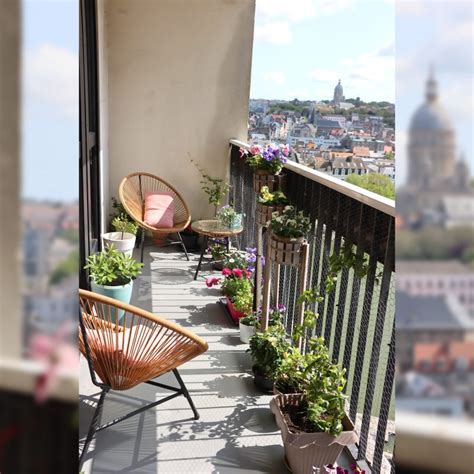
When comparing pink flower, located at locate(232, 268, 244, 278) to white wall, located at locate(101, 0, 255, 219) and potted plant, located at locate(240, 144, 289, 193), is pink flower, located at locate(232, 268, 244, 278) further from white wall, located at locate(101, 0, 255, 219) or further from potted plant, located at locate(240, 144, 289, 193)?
white wall, located at locate(101, 0, 255, 219)

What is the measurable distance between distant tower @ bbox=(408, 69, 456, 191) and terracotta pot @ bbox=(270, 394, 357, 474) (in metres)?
1.78

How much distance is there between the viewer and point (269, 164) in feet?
10.2

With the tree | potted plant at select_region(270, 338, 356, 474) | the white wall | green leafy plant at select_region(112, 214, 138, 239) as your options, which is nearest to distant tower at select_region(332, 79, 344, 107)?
the tree

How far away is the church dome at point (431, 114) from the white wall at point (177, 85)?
523 cm

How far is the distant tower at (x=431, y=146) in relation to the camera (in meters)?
0.42

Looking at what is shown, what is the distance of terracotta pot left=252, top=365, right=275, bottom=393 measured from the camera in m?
2.71

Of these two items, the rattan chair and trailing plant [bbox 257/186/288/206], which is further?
trailing plant [bbox 257/186/288/206]

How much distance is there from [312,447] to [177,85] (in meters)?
4.34

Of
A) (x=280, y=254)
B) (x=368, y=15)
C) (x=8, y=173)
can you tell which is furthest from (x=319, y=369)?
(x=8, y=173)

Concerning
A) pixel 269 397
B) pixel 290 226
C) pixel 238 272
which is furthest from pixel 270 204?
pixel 269 397

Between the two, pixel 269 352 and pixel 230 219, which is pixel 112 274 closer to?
pixel 269 352

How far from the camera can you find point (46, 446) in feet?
1.56

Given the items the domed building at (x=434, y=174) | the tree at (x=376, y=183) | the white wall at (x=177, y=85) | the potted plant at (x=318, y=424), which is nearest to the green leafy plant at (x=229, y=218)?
the white wall at (x=177, y=85)

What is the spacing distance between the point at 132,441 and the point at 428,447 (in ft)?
6.75
